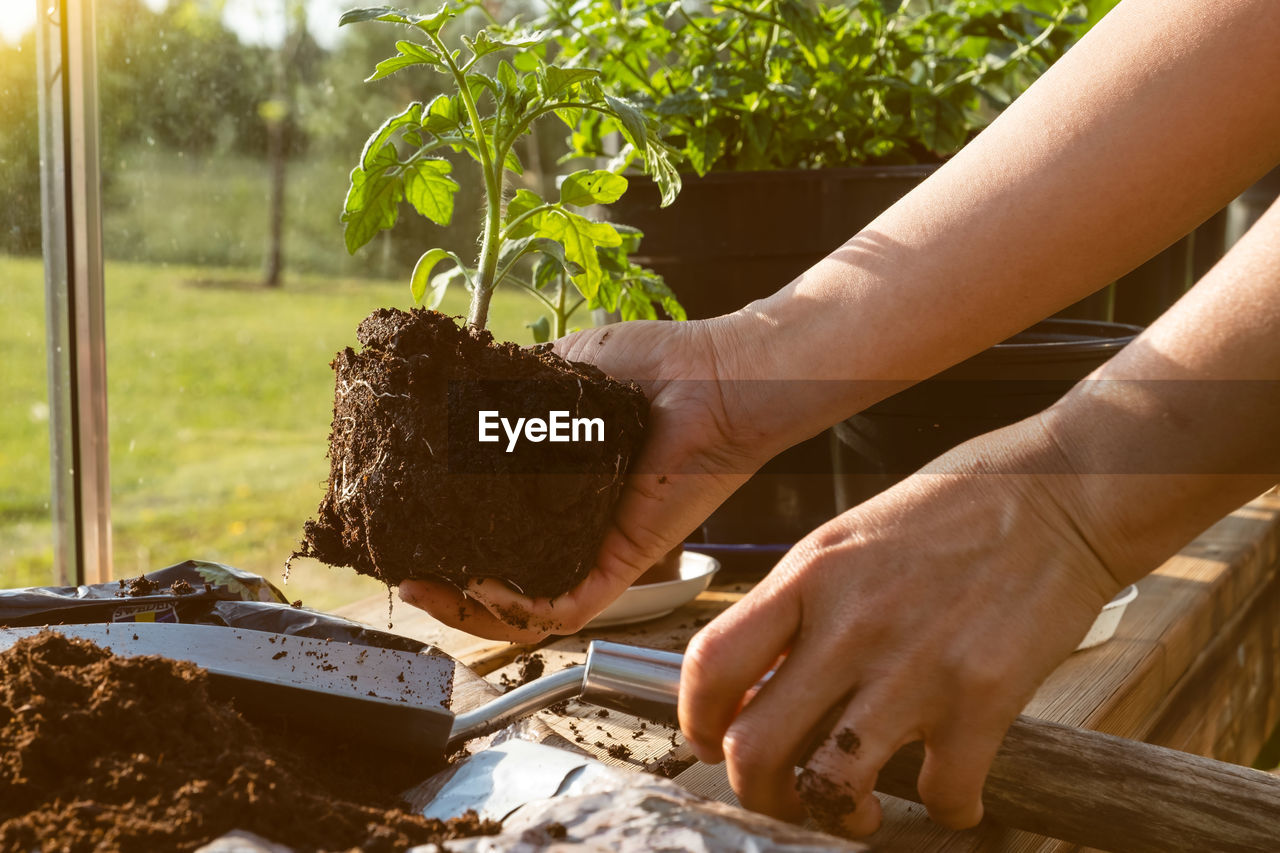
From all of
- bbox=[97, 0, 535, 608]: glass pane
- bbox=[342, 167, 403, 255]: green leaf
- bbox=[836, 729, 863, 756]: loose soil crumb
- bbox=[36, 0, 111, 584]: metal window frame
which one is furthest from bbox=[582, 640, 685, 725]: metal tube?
bbox=[36, 0, 111, 584]: metal window frame

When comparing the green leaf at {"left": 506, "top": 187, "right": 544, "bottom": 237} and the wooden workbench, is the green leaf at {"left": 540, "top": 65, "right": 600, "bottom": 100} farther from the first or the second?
the wooden workbench

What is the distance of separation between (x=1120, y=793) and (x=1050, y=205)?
470 millimetres

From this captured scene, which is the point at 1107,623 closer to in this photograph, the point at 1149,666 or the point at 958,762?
the point at 1149,666

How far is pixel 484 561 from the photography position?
856 mm

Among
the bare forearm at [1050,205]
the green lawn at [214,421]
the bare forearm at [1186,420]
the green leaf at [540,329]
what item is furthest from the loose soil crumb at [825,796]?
the green lawn at [214,421]

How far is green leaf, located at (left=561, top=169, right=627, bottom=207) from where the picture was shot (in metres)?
1.02

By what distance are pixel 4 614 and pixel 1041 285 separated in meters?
0.96

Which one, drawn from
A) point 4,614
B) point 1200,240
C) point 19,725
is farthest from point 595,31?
point 1200,240

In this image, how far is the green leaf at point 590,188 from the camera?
1023mm

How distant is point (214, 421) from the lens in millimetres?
3809

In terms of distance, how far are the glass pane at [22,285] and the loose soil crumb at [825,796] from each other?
1234mm

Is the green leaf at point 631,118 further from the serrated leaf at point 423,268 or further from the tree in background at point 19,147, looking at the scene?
the tree in background at point 19,147

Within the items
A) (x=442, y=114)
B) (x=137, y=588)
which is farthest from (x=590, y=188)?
(x=137, y=588)

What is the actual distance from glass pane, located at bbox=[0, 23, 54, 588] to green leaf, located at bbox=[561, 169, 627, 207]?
761 mm
